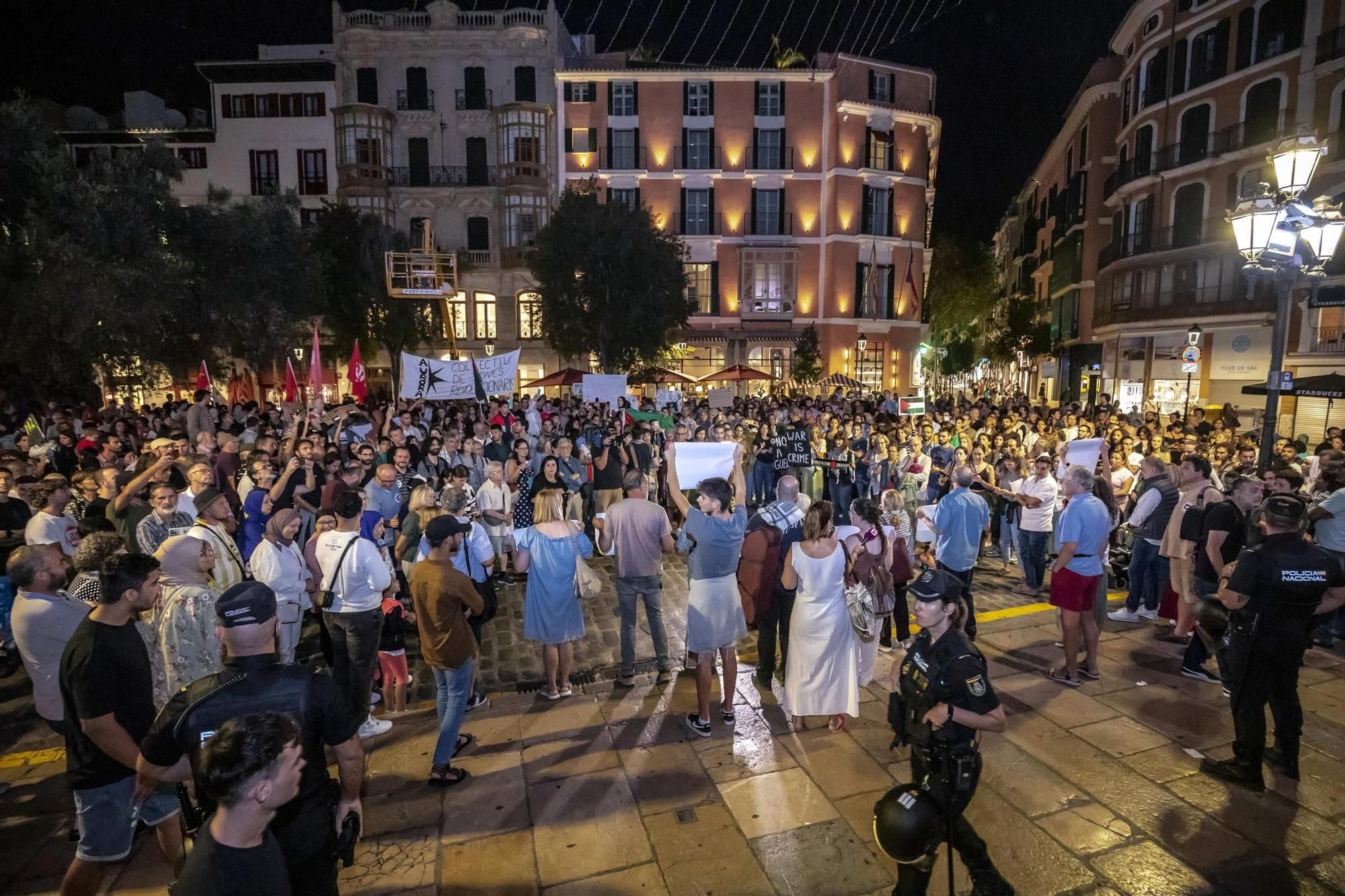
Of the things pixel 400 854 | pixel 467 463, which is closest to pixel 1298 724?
pixel 400 854

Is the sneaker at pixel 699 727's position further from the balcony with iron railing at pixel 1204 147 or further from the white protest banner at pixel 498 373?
the balcony with iron railing at pixel 1204 147

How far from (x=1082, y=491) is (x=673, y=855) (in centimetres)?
419

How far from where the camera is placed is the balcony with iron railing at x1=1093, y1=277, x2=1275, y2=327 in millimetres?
25297

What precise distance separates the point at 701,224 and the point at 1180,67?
2024cm

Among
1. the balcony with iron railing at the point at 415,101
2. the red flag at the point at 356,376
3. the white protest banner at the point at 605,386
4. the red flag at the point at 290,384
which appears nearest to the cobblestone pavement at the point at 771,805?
the red flag at the point at 290,384

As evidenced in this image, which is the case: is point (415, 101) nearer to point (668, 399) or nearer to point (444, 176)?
point (444, 176)

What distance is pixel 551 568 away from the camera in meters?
5.15

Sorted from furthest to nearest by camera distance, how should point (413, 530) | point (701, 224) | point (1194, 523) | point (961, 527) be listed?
point (701, 224), point (961, 527), point (1194, 523), point (413, 530)

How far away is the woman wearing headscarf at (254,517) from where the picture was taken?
6.42 meters

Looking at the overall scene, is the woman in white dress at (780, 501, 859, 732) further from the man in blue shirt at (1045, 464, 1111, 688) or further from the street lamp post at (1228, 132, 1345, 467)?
the street lamp post at (1228, 132, 1345, 467)

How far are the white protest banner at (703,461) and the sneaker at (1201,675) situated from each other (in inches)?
164

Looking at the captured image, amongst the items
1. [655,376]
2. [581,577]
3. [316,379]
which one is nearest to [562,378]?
[655,376]

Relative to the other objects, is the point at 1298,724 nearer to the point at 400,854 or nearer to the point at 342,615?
the point at 400,854

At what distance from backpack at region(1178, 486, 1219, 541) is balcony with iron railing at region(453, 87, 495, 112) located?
33.2 meters
